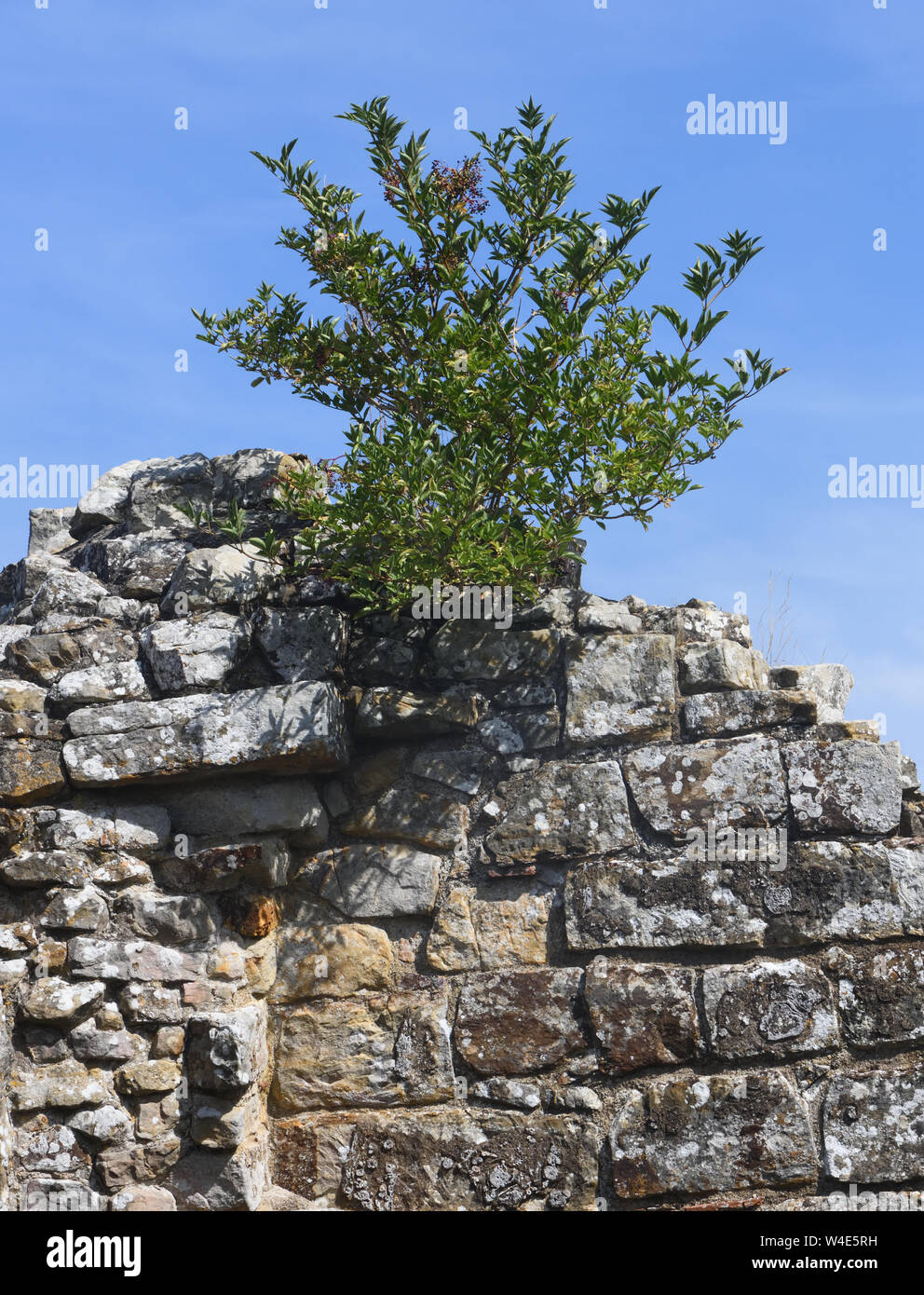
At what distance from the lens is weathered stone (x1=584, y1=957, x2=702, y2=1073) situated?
12.3 feet

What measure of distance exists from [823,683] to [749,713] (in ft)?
1.66

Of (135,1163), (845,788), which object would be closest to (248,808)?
(135,1163)

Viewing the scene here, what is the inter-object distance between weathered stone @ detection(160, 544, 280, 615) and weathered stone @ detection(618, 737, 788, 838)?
1.60 metres

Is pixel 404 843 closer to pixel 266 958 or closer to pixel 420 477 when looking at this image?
pixel 266 958

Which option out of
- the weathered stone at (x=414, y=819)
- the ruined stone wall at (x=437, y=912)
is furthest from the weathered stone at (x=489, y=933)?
the weathered stone at (x=414, y=819)

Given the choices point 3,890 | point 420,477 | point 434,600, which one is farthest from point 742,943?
point 3,890

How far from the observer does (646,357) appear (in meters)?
3.97

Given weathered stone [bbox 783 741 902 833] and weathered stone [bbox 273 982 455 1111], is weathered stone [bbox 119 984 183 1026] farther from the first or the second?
weathered stone [bbox 783 741 902 833]

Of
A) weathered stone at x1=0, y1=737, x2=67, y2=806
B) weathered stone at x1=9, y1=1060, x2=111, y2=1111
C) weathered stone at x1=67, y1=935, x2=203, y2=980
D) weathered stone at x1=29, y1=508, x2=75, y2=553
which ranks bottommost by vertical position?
weathered stone at x1=9, y1=1060, x2=111, y2=1111

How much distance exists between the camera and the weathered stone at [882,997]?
3695mm

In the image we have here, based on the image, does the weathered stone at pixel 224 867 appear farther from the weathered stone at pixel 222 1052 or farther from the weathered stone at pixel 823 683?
the weathered stone at pixel 823 683

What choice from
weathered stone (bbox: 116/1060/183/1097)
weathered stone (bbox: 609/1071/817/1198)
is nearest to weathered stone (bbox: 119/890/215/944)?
weathered stone (bbox: 116/1060/183/1097)

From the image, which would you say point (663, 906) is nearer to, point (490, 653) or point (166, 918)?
point (490, 653)

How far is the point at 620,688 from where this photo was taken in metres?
4.14
